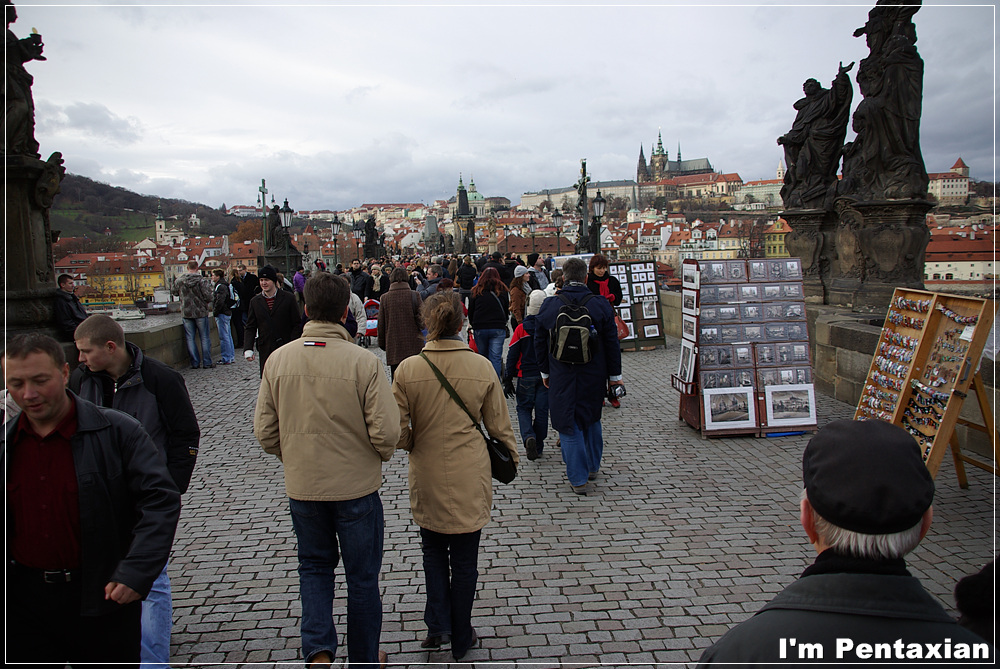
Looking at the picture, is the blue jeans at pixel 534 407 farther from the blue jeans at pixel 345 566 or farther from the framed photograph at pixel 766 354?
the blue jeans at pixel 345 566

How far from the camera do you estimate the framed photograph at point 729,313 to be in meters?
6.85

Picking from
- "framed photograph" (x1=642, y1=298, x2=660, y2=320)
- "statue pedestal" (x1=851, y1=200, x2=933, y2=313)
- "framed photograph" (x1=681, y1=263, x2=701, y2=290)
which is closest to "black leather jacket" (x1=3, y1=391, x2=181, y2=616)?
"framed photograph" (x1=681, y1=263, x2=701, y2=290)

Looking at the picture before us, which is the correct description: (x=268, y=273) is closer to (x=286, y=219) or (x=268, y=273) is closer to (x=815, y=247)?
(x=815, y=247)

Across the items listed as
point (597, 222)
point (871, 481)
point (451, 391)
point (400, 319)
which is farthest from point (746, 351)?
point (597, 222)

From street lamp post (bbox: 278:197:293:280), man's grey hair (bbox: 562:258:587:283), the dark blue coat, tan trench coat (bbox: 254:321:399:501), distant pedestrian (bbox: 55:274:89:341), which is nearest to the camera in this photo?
tan trench coat (bbox: 254:321:399:501)

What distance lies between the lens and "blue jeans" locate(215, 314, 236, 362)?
41.1 ft

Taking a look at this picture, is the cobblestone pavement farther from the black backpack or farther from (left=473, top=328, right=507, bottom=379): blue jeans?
(left=473, top=328, right=507, bottom=379): blue jeans

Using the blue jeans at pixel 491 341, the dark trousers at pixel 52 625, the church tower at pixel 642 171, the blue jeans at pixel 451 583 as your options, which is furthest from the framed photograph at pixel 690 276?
the church tower at pixel 642 171

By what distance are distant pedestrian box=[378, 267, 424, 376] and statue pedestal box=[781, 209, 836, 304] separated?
22.5 feet

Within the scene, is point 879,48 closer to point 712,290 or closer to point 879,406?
point 712,290

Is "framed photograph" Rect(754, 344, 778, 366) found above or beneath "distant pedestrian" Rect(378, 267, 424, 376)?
beneath

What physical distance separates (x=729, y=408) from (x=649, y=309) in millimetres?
6098

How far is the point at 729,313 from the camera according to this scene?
22.5 feet

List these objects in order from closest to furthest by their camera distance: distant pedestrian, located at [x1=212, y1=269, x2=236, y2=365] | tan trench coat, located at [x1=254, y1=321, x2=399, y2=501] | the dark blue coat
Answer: tan trench coat, located at [x1=254, y1=321, x2=399, y2=501] → the dark blue coat → distant pedestrian, located at [x1=212, y1=269, x2=236, y2=365]
